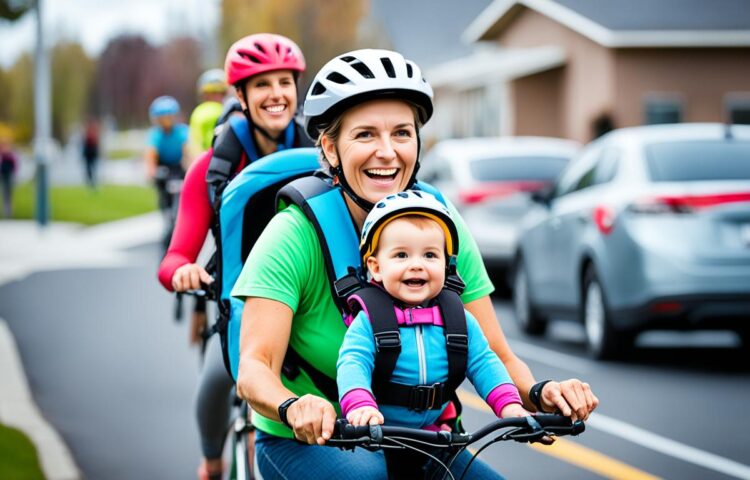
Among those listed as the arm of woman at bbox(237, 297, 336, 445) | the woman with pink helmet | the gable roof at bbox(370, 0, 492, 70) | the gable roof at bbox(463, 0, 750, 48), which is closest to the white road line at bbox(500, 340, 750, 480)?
the woman with pink helmet

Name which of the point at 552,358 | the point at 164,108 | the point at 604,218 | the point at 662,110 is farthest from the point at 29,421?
the point at 662,110

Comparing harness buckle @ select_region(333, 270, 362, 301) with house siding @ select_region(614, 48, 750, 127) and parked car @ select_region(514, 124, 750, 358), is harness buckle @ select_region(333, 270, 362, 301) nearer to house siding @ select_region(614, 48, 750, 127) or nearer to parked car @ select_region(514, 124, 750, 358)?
parked car @ select_region(514, 124, 750, 358)

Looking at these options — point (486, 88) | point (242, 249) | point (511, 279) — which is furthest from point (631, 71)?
point (242, 249)

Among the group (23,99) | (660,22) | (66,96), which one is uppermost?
(660,22)

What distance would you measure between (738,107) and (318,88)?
34.1 meters

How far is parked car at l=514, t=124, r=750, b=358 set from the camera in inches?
398

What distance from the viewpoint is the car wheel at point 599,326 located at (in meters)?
10.8

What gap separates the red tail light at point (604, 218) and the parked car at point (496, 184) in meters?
4.80

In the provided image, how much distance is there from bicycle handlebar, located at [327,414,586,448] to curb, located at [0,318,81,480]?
13.5 feet

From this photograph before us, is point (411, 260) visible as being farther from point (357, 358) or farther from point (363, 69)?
point (363, 69)

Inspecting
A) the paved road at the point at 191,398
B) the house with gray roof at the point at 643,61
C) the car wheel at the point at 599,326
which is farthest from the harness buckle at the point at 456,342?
the house with gray roof at the point at 643,61

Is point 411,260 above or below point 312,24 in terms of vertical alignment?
below

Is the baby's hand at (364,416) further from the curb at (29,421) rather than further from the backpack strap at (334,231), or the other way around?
the curb at (29,421)

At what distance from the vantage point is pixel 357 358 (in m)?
3.34
